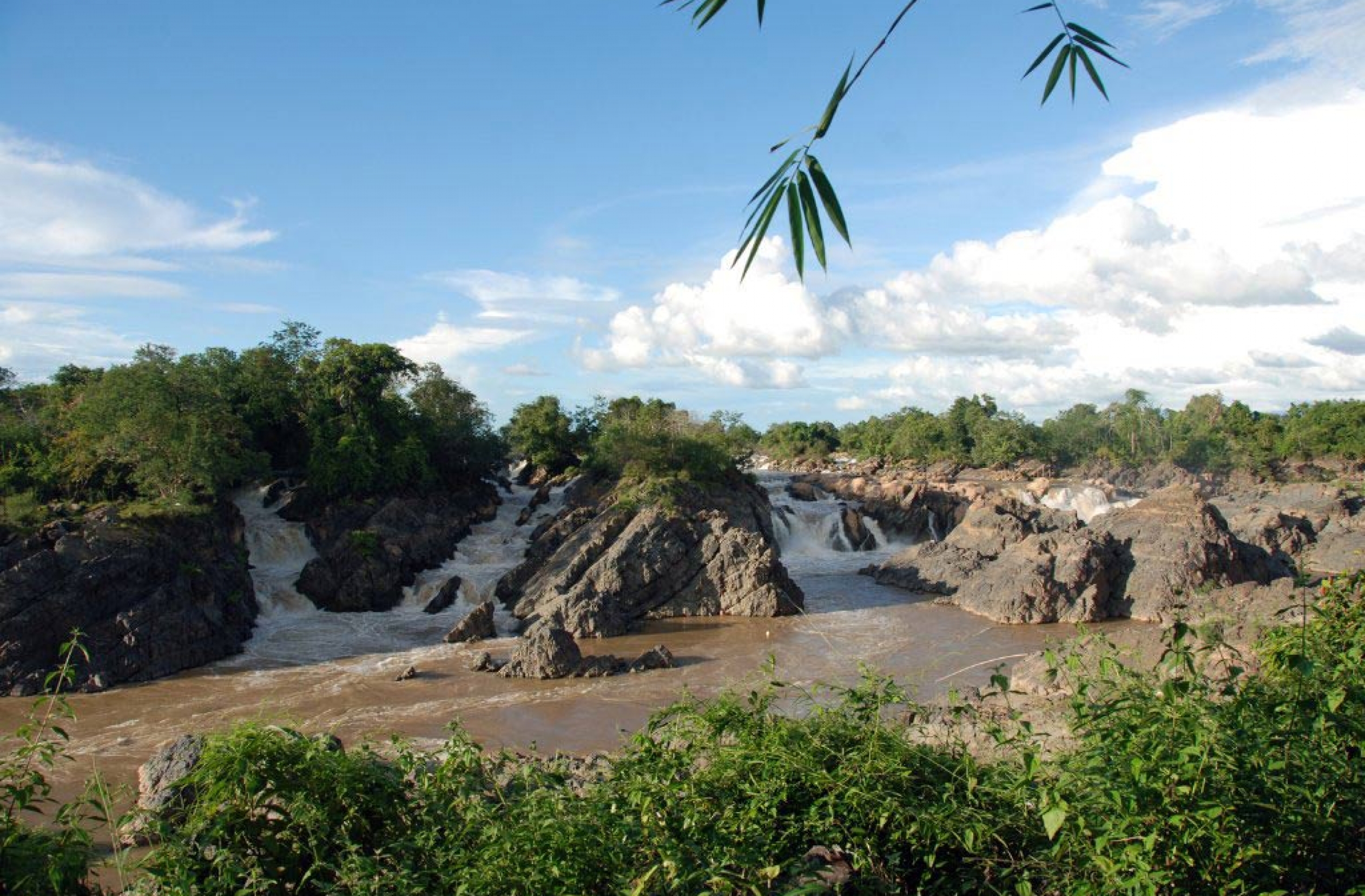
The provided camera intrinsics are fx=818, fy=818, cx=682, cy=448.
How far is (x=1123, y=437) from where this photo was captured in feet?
192

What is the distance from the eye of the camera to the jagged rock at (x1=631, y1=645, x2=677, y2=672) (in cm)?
1606

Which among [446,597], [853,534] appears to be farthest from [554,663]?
[853,534]

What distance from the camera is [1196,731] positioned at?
2.85 meters

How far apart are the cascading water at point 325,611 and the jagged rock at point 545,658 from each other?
11.5ft

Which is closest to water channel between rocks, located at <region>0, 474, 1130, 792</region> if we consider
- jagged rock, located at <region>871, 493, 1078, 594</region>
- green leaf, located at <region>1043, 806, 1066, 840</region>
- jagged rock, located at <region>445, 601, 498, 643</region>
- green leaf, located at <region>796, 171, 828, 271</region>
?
jagged rock, located at <region>445, 601, 498, 643</region>

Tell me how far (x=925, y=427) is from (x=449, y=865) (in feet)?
191

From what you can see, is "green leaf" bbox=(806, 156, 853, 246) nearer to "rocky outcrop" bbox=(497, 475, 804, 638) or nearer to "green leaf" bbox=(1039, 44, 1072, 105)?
"green leaf" bbox=(1039, 44, 1072, 105)

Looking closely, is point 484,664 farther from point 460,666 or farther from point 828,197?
point 828,197

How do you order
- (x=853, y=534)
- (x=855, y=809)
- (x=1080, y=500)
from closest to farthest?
(x=855, y=809), (x=853, y=534), (x=1080, y=500)

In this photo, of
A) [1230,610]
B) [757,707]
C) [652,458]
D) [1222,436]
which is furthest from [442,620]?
[1222,436]

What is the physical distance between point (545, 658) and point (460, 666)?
2189 mm

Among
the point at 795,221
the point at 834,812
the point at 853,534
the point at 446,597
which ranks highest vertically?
the point at 795,221

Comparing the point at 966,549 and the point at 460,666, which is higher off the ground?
the point at 966,549

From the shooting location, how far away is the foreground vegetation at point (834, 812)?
2.70m
